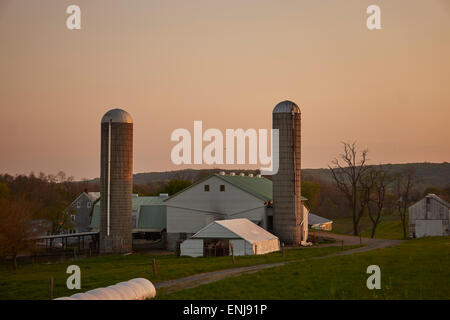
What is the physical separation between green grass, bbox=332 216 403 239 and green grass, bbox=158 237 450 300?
4309 cm

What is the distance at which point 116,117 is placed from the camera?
154 feet

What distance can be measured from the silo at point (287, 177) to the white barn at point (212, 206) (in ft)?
5.70

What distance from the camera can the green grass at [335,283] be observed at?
19.4 metres

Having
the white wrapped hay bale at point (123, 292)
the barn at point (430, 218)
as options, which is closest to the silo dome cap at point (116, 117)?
the white wrapped hay bale at point (123, 292)

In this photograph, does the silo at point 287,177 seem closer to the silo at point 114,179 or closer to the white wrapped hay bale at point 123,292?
the silo at point 114,179

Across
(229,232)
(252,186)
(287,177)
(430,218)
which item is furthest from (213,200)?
(430,218)

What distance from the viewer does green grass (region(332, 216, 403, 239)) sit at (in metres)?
73.1

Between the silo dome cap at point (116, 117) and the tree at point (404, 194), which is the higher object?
the silo dome cap at point (116, 117)

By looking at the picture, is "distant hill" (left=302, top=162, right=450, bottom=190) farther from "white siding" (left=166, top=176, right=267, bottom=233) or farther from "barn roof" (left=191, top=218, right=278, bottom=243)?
"barn roof" (left=191, top=218, right=278, bottom=243)

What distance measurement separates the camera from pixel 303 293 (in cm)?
1988

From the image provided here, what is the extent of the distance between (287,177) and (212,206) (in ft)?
23.0
